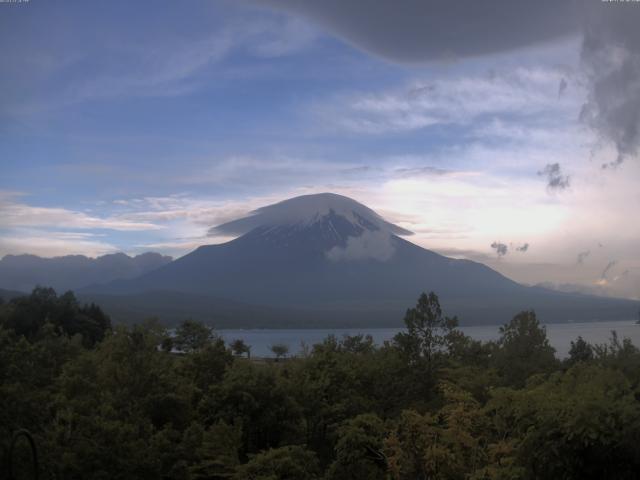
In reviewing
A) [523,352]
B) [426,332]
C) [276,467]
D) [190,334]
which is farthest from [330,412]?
[190,334]

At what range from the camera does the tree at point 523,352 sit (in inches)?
1016

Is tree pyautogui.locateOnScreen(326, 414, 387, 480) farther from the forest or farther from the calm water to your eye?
the calm water

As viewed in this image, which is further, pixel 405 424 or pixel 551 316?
pixel 551 316

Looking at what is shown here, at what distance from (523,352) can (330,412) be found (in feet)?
35.8

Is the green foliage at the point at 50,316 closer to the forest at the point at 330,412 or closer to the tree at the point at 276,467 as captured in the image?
the forest at the point at 330,412

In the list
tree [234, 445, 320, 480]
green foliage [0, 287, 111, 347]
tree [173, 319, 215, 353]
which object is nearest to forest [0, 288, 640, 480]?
tree [234, 445, 320, 480]

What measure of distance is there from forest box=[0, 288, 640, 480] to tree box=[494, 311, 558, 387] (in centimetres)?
7

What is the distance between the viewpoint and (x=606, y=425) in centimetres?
1124

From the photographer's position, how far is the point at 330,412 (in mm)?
21328

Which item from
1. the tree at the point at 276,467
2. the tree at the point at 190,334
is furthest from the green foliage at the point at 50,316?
the tree at the point at 276,467

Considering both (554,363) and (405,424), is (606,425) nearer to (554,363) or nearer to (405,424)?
(405,424)

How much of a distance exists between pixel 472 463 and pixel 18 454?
10.0 meters

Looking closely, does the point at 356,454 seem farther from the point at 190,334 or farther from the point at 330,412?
the point at 190,334

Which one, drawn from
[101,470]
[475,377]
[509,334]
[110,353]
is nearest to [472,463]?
[475,377]
